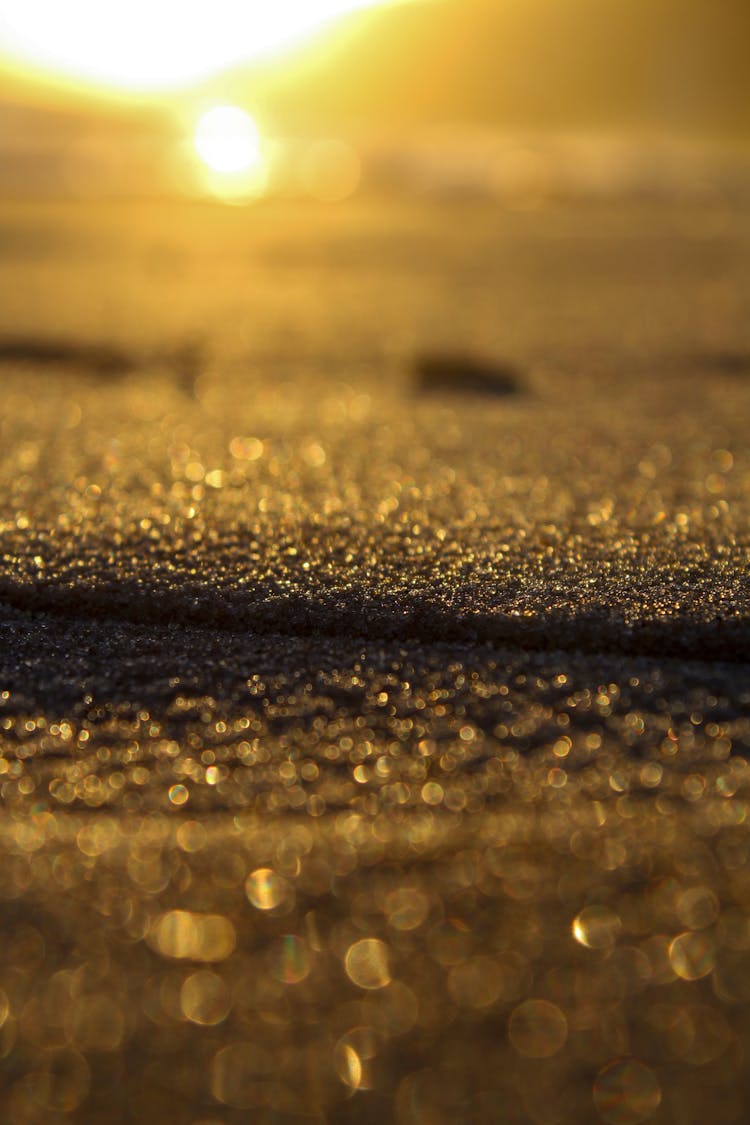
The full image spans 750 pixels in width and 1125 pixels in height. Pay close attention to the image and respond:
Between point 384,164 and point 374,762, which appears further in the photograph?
point 384,164

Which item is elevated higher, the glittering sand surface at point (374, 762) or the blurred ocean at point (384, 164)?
the glittering sand surface at point (374, 762)

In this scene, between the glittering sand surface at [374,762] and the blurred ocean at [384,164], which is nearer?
the glittering sand surface at [374,762]

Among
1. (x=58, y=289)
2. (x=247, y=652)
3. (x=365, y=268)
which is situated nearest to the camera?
(x=247, y=652)

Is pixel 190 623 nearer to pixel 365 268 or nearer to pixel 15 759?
pixel 15 759

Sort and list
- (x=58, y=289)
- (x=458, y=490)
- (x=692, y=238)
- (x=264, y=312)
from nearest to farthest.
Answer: (x=458, y=490) → (x=264, y=312) → (x=58, y=289) → (x=692, y=238)

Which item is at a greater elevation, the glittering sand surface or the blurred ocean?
the glittering sand surface

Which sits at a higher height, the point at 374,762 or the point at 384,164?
the point at 374,762

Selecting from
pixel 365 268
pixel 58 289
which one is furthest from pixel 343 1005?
pixel 365 268

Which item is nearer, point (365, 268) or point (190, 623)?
point (190, 623)
